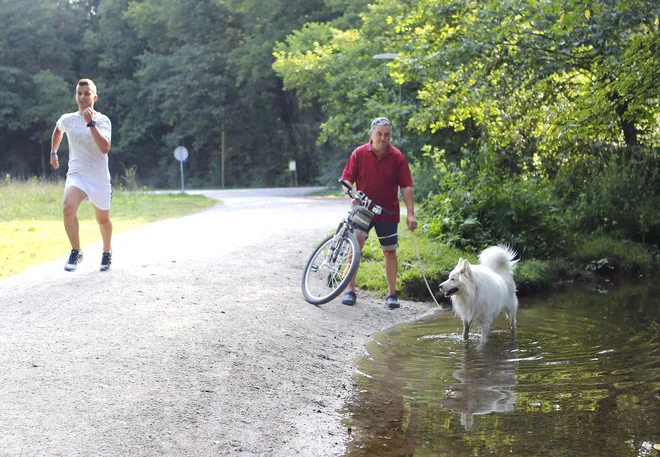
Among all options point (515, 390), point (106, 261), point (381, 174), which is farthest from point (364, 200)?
point (106, 261)

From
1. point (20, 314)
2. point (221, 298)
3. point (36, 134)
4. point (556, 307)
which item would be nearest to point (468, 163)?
point (556, 307)

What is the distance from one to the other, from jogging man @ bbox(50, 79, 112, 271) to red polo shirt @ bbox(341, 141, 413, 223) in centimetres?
305

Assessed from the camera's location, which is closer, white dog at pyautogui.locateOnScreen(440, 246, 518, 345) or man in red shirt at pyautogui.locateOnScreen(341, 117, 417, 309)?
white dog at pyautogui.locateOnScreen(440, 246, 518, 345)

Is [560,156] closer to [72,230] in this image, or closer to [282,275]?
[282,275]

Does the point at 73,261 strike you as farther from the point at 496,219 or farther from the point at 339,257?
the point at 496,219

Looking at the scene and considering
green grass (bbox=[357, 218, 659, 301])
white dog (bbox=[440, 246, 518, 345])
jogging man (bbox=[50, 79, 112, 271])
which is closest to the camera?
white dog (bbox=[440, 246, 518, 345])

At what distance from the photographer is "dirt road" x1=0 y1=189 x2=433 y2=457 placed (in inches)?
181

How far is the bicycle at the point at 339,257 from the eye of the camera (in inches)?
341

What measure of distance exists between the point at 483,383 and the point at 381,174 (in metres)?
3.09

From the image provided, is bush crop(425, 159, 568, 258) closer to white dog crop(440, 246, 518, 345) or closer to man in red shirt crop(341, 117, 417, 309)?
man in red shirt crop(341, 117, 417, 309)

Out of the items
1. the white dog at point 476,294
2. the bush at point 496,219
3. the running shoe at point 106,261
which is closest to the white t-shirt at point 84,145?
the running shoe at point 106,261

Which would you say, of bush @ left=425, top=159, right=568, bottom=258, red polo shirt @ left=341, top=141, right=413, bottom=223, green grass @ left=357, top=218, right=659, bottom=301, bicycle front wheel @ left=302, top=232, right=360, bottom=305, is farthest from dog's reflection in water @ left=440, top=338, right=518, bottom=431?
bush @ left=425, top=159, right=568, bottom=258

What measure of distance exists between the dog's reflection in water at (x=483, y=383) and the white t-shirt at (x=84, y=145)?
4994 millimetres

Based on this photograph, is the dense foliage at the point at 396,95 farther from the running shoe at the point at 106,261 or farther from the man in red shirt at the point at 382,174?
the running shoe at the point at 106,261
